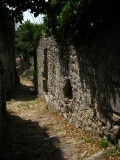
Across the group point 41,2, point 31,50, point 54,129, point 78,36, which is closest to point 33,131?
point 54,129

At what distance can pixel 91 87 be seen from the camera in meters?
3.85

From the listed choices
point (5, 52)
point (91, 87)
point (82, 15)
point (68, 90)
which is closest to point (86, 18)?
point (82, 15)

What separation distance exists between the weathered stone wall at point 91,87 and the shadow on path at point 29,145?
0.96 m

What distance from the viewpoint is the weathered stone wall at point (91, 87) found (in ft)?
10.0

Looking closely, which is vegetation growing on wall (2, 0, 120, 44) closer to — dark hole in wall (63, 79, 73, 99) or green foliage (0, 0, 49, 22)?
green foliage (0, 0, 49, 22)

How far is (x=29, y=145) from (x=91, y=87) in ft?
6.32

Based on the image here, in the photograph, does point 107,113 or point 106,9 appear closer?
point 106,9

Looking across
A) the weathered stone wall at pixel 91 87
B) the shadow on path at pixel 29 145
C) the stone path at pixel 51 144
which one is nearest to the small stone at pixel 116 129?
the weathered stone wall at pixel 91 87

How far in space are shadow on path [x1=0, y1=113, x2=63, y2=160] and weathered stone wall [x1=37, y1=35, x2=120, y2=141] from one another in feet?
3.14

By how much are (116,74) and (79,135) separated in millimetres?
1920

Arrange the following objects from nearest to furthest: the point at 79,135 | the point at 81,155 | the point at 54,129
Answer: the point at 81,155
the point at 79,135
the point at 54,129

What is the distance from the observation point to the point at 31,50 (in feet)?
45.9

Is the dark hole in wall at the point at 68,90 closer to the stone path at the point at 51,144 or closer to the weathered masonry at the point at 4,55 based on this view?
the stone path at the point at 51,144

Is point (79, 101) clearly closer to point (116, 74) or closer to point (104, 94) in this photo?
point (104, 94)
